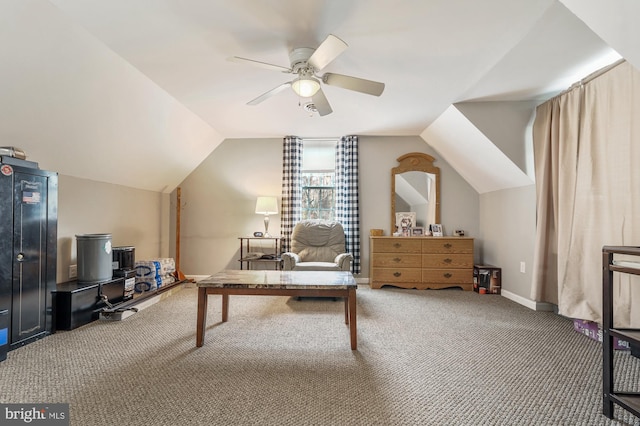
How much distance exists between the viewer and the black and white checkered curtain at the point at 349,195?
4629 millimetres

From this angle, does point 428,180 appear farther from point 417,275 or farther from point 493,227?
point 417,275

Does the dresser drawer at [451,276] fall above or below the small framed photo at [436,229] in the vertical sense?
below

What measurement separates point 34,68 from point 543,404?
3873 mm

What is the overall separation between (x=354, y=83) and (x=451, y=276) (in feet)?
10.2

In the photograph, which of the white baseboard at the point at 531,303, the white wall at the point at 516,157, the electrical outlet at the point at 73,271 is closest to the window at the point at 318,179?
the white wall at the point at 516,157

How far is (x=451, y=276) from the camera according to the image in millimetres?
4148

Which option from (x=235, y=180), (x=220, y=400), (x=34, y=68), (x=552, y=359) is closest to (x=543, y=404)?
(x=552, y=359)

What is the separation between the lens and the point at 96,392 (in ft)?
5.52

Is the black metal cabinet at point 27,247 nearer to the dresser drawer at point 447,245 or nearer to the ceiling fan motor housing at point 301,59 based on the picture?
the ceiling fan motor housing at point 301,59

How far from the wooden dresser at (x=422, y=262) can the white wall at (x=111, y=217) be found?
3411 mm

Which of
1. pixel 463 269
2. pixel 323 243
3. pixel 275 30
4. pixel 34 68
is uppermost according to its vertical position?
pixel 275 30

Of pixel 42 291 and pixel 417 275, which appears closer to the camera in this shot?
pixel 42 291

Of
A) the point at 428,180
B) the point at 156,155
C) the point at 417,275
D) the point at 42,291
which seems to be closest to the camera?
the point at 42,291

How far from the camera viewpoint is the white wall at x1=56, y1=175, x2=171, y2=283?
3.13m
